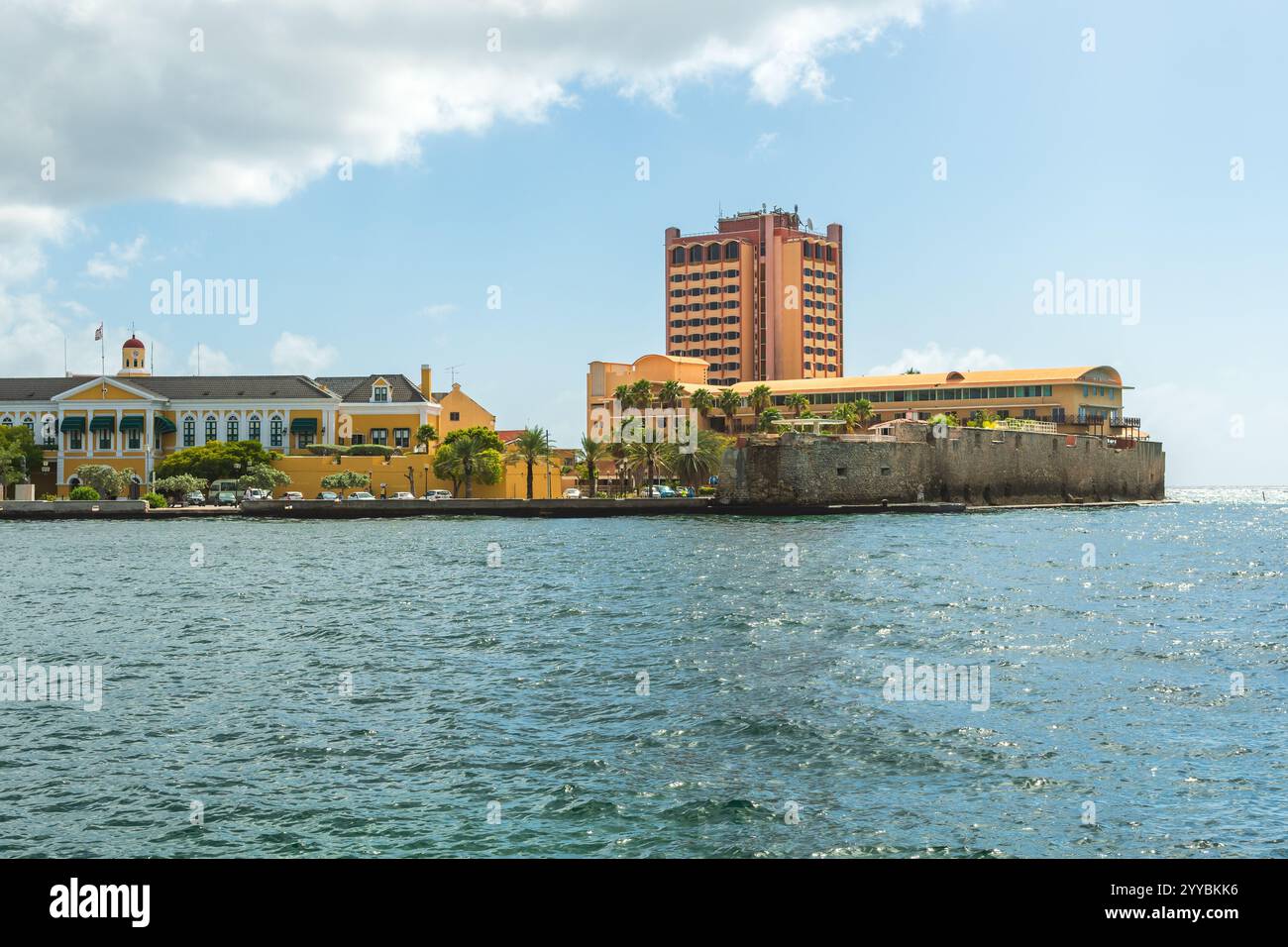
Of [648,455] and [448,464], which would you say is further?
[648,455]

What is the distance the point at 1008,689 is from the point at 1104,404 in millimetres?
111621

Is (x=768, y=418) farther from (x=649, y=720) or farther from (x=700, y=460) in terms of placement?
(x=649, y=720)

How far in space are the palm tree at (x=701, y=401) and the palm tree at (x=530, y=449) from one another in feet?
92.2

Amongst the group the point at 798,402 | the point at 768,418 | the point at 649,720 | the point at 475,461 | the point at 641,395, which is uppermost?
the point at 641,395

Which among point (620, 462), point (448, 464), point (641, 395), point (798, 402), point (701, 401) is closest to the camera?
point (448, 464)

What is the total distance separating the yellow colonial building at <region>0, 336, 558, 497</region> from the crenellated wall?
70.0 feet

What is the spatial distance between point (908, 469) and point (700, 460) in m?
21.2

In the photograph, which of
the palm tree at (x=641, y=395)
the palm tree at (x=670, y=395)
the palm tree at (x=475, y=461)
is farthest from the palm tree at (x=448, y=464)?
the palm tree at (x=670, y=395)

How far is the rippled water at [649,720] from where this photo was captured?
36.6ft

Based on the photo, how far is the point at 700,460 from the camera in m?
101

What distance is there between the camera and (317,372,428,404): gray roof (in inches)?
4094

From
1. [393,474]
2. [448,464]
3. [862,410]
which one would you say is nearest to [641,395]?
[862,410]

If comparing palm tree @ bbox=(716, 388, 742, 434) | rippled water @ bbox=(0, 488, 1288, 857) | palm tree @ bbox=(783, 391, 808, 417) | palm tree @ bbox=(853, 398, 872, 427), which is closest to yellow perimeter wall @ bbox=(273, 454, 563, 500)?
palm tree @ bbox=(716, 388, 742, 434)

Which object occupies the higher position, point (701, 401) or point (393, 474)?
point (701, 401)
